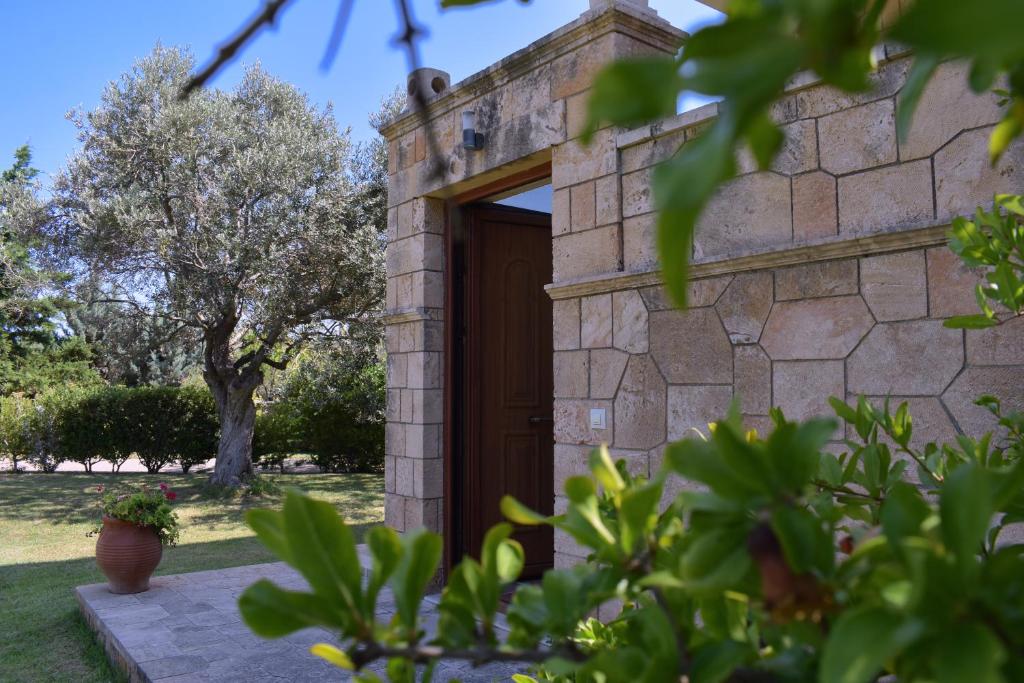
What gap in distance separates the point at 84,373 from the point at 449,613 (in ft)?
72.4

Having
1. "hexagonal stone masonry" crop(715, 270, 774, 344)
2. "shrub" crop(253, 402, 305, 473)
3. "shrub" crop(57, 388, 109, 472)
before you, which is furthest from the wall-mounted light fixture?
"shrub" crop(57, 388, 109, 472)

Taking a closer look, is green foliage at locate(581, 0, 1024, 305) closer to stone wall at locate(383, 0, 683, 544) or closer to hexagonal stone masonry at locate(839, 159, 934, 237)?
hexagonal stone masonry at locate(839, 159, 934, 237)

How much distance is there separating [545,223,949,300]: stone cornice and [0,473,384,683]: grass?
10.9 ft

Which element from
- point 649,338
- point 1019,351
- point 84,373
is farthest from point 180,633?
point 84,373

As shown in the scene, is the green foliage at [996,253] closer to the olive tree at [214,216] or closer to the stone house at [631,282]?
the stone house at [631,282]

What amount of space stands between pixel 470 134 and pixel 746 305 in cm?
212

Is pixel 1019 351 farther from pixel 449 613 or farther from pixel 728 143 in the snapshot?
pixel 728 143

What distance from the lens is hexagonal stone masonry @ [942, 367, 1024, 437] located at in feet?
7.99

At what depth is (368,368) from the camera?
13.8 meters

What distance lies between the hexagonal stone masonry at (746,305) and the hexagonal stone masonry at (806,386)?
19cm

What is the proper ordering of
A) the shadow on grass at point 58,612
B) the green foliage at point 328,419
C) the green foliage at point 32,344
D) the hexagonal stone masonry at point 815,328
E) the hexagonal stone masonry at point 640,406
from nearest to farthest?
the hexagonal stone masonry at point 815,328 → the hexagonal stone masonry at point 640,406 → the shadow on grass at point 58,612 → the green foliage at point 328,419 → the green foliage at point 32,344

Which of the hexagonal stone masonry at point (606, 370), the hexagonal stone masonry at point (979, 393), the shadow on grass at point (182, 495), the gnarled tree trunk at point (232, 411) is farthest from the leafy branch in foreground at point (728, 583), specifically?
the gnarled tree trunk at point (232, 411)

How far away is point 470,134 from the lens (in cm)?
454

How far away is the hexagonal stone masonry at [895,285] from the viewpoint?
8.73 ft
